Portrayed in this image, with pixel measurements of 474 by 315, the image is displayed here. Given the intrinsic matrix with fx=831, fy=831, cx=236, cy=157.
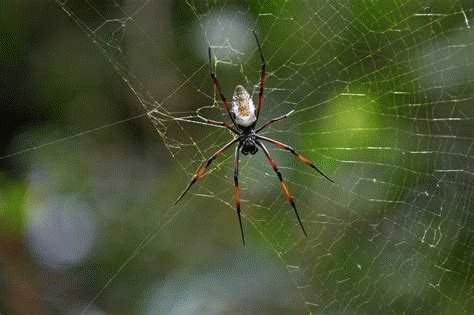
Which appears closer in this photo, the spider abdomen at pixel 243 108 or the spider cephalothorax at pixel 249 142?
the spider abdomen at pixel 243 108

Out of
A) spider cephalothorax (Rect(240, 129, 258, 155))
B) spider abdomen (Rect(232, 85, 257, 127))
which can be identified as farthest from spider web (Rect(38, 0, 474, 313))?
spider abdomen (Rect(232, 85, 257, 127))

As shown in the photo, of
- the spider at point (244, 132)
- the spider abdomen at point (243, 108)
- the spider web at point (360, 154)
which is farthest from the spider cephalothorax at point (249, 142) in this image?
the spider web at point (360, 154)

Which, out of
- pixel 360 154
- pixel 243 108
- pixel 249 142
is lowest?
pixel 360 154

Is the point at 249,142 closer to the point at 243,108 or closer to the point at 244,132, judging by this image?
the point at 244,132

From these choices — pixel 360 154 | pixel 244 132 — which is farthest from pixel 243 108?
pixel 360 154

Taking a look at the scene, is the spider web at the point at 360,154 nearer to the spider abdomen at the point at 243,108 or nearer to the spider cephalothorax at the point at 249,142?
the spider cephalothorax at the point at 249,142

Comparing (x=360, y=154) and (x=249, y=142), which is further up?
(x=249, y=142)

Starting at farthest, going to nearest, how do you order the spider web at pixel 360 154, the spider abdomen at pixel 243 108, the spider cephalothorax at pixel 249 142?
the spider web at pixel 360 154
the spider cephalothorax at pixel 249 142
the spider abdomen at pixel 243 108
